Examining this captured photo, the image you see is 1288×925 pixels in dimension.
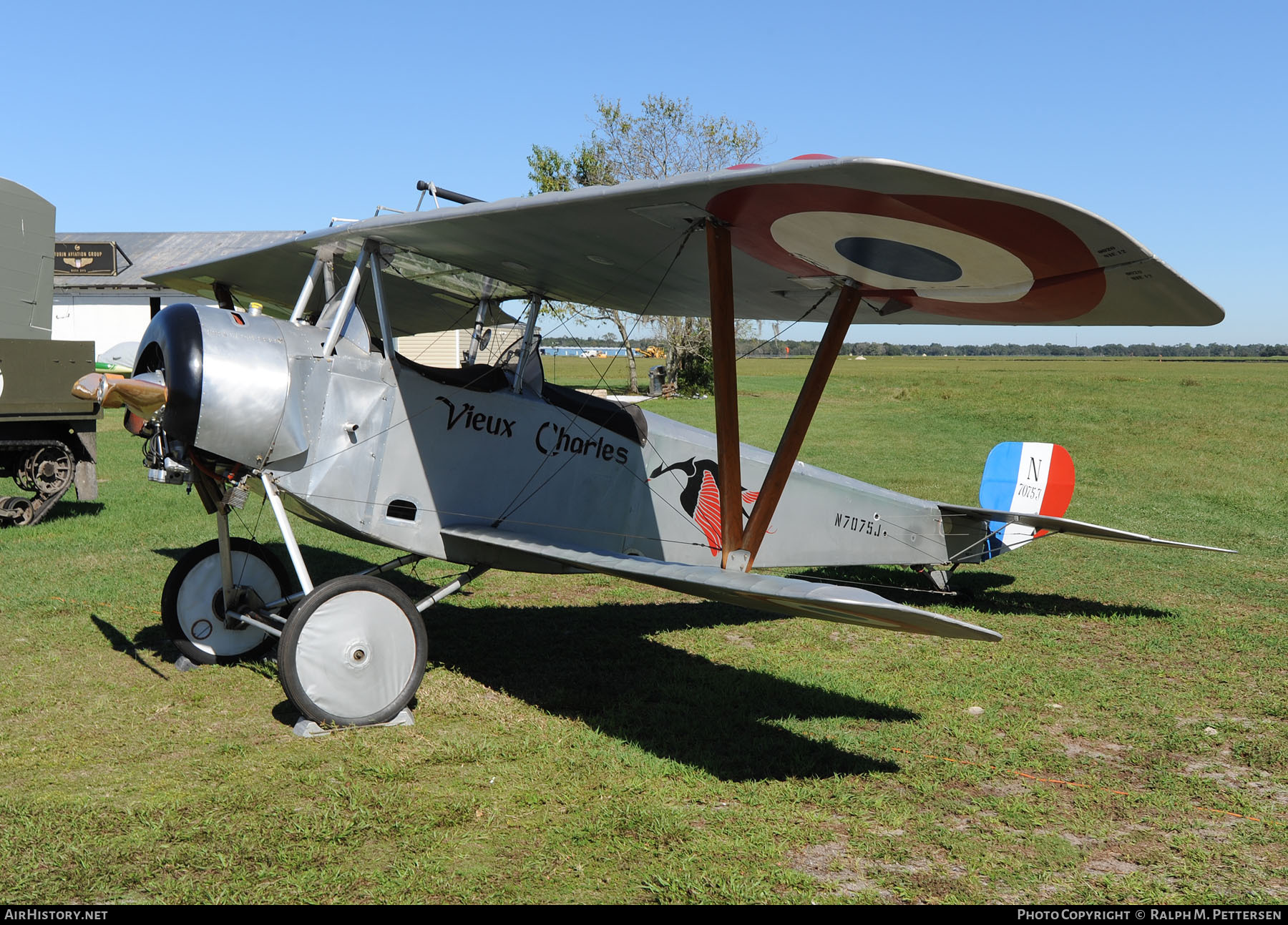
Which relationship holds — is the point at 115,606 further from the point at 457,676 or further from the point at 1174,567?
the point at 1174,567

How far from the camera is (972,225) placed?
12.9 ft

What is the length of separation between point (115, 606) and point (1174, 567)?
35.0 feet

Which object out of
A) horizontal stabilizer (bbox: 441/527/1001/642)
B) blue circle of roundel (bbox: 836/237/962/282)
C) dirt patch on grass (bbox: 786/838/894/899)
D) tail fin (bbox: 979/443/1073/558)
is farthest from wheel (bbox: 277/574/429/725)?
tail fin (bbox: 979/443/1073/558)

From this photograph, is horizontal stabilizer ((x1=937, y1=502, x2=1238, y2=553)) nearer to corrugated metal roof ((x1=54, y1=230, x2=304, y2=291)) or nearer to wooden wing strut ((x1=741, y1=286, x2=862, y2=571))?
wooden wing strut ((x1=741, y1=286, x2=862, y2=571))

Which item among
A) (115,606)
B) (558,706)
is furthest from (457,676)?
(115,606)

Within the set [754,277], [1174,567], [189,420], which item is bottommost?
[1174,567]

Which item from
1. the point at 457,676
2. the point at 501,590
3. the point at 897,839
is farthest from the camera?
the point at 501,590

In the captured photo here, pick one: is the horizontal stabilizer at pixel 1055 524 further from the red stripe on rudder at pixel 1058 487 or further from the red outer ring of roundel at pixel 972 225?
the red outer ring of roundel at pixel 972 225

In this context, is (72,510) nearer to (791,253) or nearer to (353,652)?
(353,652)

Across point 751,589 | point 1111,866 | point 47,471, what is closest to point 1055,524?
point 1111,866

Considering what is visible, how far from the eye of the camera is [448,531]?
5824 millimetres

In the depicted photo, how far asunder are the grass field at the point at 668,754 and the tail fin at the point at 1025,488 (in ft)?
2.18

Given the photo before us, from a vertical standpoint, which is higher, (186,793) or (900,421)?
(900,421)
